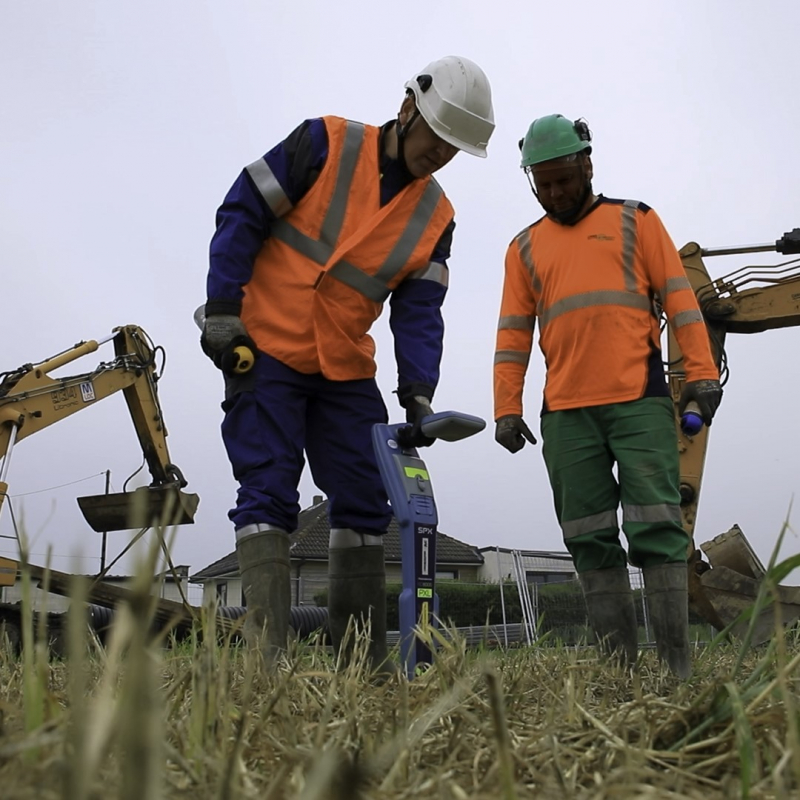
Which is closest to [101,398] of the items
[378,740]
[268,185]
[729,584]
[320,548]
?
[729,584]

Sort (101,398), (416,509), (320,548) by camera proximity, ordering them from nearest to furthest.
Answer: (416,509), (101,398), (320,548)

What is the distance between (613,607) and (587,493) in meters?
0.46

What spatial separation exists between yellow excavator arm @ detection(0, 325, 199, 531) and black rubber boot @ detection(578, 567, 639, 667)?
533 centimetres

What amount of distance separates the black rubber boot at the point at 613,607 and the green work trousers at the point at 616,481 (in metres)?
0.04

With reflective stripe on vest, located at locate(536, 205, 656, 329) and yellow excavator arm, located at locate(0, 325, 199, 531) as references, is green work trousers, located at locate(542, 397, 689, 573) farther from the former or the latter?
yellow excavator arm, located at locate(0, 325, 199, 531)

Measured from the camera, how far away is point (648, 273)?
147 inches

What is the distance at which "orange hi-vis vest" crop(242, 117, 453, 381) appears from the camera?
3.34 m

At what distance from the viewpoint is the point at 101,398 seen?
10039 millimetres

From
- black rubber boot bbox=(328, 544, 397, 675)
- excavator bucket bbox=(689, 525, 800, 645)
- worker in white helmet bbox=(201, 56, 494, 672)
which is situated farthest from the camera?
excavator bucket bbox=(689, 525, 800, 645)

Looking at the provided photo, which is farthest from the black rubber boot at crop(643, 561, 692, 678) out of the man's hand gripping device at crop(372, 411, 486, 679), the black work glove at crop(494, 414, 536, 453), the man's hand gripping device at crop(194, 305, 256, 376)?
the man's hand gripping device at crop(194, 305, 256, 376)

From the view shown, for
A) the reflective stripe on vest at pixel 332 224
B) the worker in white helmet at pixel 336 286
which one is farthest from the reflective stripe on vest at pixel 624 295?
the reflective stripe on vest at pixel 332 224

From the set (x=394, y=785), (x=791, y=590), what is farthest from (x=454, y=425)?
(x=791, y=590)

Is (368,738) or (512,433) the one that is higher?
(512,433)

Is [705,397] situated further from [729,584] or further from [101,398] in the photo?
[101,398]
